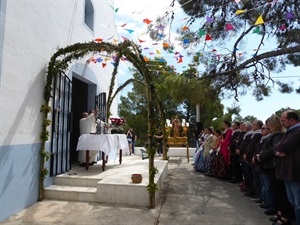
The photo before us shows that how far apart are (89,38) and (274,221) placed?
246 inches

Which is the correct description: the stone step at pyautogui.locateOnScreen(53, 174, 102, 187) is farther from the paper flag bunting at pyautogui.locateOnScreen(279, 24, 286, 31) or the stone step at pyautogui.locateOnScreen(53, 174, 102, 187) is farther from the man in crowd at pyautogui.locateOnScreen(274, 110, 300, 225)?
the paper flag bunting at pyautogui.locateOnScreen(279, 24, 286, 31)

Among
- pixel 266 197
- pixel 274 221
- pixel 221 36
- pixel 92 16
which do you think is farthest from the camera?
pixel 92 16

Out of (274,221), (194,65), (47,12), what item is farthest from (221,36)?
(274,221)

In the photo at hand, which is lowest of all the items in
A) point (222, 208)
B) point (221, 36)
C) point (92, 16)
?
point (222, 208)

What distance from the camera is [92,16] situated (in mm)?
8000

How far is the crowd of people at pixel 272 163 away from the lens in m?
3.18

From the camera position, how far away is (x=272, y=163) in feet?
12.6

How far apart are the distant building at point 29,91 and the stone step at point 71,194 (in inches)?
9.1

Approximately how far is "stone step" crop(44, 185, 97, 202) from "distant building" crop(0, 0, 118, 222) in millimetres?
232

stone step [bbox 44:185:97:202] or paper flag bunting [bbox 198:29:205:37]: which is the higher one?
paper flag bunting [bbox 198:29:205:37]

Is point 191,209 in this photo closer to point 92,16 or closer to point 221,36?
point 221,36

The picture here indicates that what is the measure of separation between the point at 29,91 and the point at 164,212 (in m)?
2.99

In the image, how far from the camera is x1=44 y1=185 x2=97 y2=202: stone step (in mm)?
4711

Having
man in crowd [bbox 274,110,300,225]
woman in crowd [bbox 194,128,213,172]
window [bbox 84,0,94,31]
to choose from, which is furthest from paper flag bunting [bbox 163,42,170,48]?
man in crowd [bbox 274,110,300,225]
